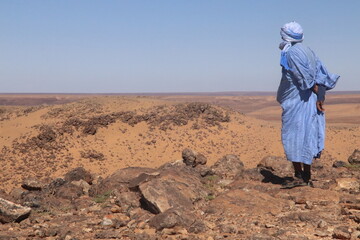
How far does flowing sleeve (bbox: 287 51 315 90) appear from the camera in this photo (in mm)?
5952

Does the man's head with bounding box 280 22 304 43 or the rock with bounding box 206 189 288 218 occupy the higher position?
the man's head with bounding box 280 22 304 43

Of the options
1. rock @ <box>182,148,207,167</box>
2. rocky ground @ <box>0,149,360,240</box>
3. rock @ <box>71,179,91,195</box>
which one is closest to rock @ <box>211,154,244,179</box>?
rocky ground @ <box>0,149,360,240</box>

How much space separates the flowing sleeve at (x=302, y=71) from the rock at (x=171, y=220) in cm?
253

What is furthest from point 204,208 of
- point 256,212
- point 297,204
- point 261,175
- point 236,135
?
point 236,135

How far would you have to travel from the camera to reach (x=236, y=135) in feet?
42.4

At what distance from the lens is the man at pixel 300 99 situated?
6070 mm

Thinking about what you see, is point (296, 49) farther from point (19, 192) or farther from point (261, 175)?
point (19, 192)

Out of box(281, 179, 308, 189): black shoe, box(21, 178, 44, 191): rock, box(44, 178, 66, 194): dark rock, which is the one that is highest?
box(281, 179, 308, 189): black shoe

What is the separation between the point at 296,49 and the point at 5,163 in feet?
25.1

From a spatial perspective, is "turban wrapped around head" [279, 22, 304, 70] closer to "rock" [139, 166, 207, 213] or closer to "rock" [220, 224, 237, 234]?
"rock" [139, 166, 207, 213]

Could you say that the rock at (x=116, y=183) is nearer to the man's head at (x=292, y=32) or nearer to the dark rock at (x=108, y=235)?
the dark rock at (x=108, y=235)

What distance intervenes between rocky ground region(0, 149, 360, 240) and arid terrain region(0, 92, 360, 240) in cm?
1

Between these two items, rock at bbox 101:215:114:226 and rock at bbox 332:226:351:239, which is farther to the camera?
rock at bbox 101:215:114:226

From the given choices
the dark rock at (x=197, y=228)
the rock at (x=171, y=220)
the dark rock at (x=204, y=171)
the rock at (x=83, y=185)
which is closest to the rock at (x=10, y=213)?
the rock at (x=171, y=220)
